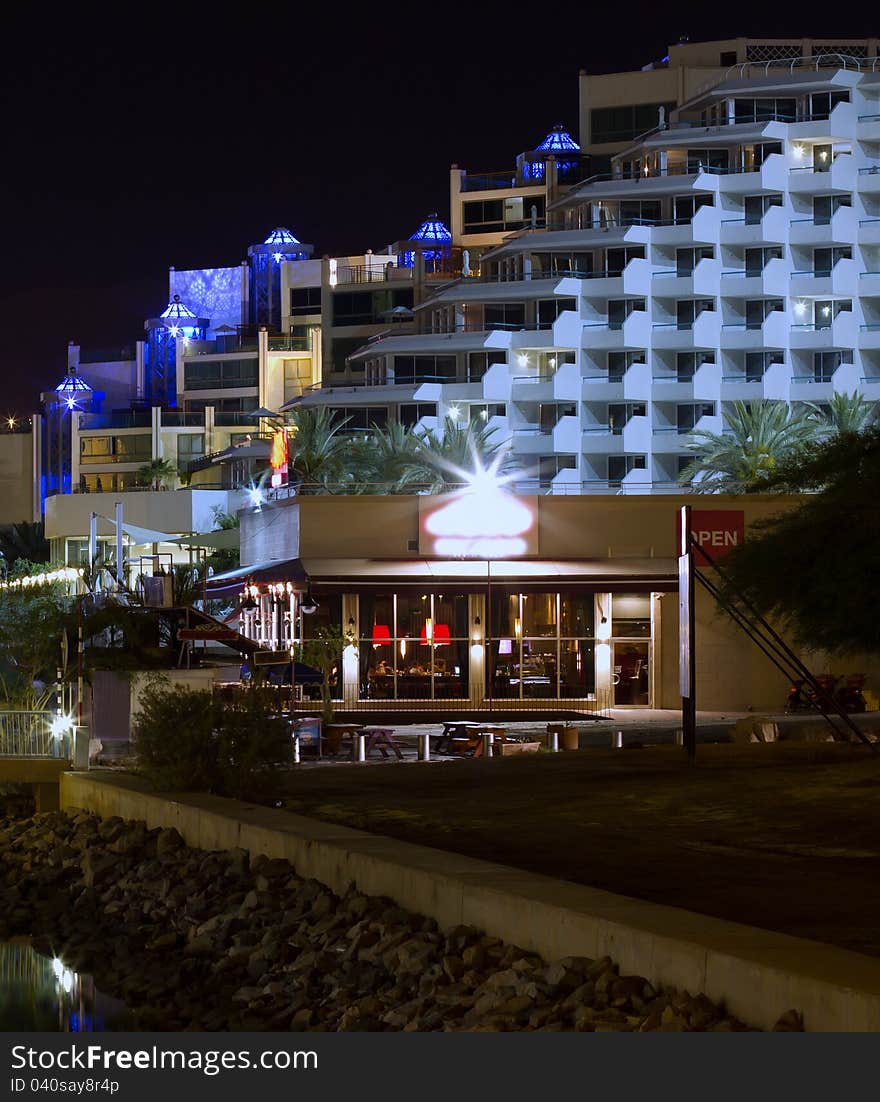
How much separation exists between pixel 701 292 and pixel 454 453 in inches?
544

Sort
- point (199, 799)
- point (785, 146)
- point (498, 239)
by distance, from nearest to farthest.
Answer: point (199, 799) → point (785, 146) → point (498, 239)

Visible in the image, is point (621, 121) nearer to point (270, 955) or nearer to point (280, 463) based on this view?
point (280, 463)

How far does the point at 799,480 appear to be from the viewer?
71.8 ft

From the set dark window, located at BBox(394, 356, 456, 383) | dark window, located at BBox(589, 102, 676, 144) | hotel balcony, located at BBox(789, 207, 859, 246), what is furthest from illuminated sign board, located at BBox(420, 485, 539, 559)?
dark window, located at BBox(589, 102, 676, 144)

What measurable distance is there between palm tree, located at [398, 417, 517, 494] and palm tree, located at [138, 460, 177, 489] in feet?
126

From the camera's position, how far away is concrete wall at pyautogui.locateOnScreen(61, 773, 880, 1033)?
8242 millimetres

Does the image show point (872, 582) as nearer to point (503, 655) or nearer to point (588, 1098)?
point (588, 1098)

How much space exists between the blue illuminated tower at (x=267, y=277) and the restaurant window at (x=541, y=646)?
88318 millimetres

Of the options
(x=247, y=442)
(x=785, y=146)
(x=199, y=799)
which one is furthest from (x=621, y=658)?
(x=247, y=442)

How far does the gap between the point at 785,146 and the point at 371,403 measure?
22303 mm

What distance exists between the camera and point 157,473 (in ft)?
371

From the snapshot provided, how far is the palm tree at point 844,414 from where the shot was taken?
70.1 metres

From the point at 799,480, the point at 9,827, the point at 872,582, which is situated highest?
the point at 799,480

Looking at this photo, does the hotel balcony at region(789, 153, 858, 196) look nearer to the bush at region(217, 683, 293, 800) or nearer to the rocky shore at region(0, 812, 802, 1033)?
the bush at region(217, 683, 293, 800)
